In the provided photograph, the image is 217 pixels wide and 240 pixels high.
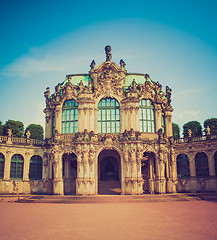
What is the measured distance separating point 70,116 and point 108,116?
5.90 m

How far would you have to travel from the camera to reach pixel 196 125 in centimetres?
6244

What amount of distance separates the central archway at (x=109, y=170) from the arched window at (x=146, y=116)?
6.46 m

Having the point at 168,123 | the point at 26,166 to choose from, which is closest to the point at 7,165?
the point at 26,166

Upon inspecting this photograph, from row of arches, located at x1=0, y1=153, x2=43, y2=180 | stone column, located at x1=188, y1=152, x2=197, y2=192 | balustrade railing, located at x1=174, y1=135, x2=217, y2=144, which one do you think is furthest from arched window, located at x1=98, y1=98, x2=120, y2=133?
stone column, located at x1=188, y1=152, x2=197, y2=192

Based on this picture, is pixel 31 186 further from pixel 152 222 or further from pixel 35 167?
pixel 152 222

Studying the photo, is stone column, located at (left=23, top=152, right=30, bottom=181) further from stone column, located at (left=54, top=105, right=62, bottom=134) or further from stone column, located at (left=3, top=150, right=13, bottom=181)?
stone column, located at (left=54, top=105, right=62, bottom=134)

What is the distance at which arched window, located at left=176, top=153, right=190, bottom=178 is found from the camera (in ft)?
143

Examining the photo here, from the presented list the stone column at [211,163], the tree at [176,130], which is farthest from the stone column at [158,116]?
the tree at [176,130]

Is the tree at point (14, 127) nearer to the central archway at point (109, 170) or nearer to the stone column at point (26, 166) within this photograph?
the stone column at point (26, 166)

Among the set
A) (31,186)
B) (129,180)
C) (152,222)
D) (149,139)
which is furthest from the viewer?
(31,186)

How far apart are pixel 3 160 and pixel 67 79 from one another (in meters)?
16.5

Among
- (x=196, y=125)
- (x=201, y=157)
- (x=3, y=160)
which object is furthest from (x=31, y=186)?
(x=196, y=125)

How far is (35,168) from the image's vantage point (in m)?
43.0

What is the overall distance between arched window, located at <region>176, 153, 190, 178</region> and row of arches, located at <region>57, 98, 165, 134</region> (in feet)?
27.9
